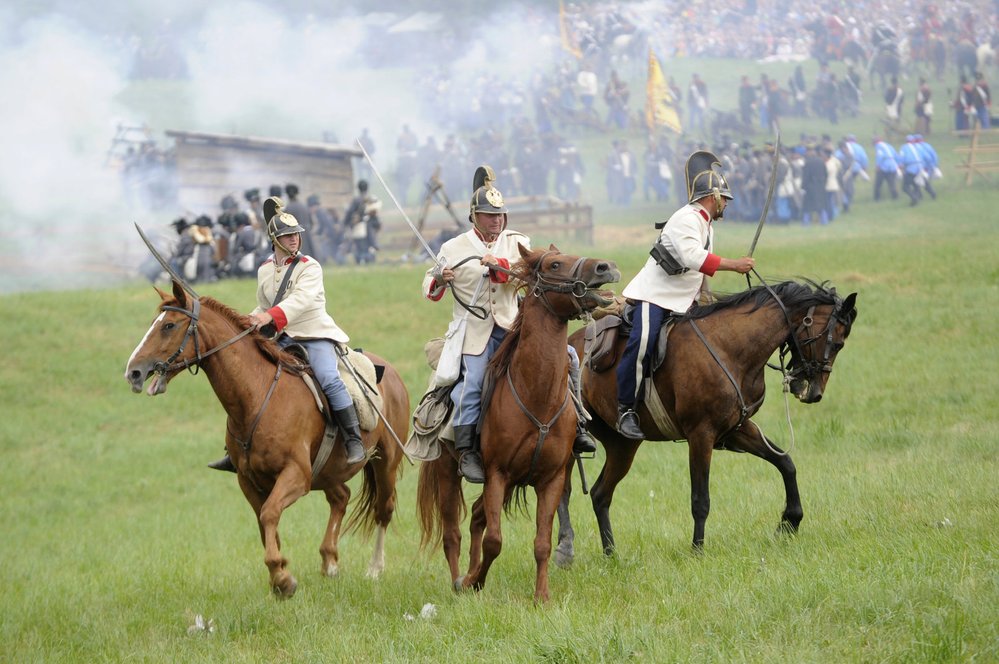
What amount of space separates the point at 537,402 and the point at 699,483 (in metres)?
1.72

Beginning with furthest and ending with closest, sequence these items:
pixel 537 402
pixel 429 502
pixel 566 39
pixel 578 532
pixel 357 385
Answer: pixel 566 39
pixel 578 532
pixel 357 385
pixel 429 502
pixel 537 402

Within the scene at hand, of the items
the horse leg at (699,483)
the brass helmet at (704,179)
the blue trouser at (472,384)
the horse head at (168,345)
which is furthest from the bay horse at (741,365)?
the horse head at (168,345)

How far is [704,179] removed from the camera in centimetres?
972

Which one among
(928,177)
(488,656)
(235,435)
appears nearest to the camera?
(488,656)

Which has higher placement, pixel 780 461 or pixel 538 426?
pixel 538 426

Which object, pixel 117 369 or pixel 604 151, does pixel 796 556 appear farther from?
pixel 604 151

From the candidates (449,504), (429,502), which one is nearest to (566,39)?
(429,502)

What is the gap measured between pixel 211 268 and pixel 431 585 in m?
21.8

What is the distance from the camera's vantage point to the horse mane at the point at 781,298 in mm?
9484

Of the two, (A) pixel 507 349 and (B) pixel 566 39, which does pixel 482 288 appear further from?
(B) pixel 566 39

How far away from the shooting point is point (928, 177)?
39.9m

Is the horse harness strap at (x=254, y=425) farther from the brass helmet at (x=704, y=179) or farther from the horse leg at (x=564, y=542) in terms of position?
the brass helmet at (x=704, y=179)

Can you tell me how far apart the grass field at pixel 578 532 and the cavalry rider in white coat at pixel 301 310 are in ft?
4.31

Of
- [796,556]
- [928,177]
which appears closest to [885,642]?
[796,556]
